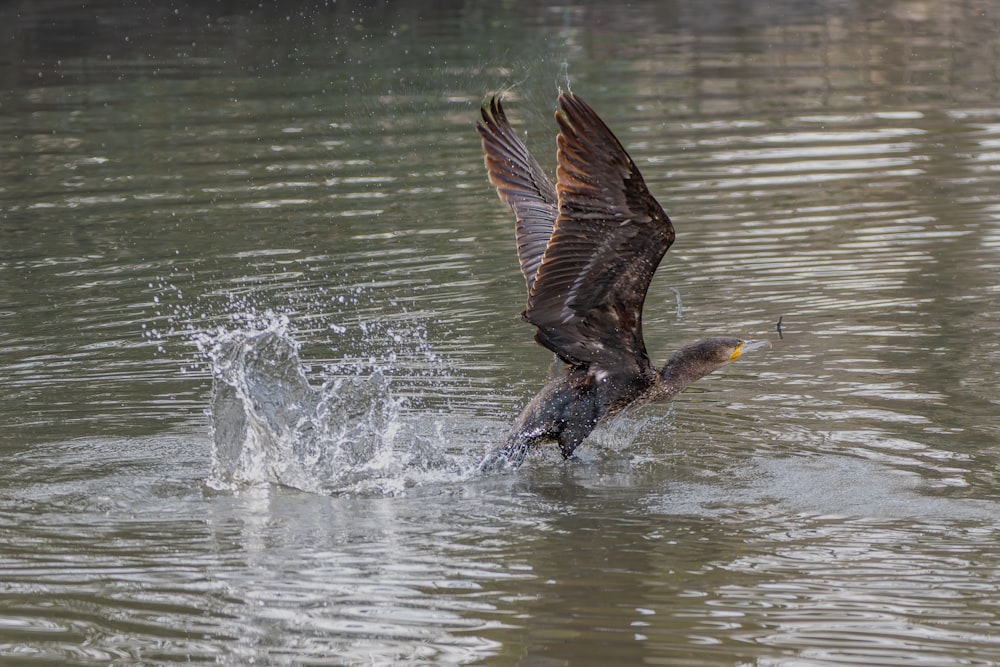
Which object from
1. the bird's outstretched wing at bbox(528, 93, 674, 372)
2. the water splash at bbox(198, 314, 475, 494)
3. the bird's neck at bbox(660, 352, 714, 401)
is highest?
the bird's outstretched wing at bbox(528, 93, 674, 372)

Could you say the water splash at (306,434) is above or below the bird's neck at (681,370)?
below

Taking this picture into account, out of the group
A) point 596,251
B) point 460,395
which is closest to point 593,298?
point 596,251

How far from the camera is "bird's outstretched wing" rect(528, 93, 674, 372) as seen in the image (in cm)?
585

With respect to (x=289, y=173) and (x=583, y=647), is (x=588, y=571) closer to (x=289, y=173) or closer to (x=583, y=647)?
(x=583, y=647)

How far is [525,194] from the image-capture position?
24.7 feet

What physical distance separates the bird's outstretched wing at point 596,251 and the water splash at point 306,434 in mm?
794

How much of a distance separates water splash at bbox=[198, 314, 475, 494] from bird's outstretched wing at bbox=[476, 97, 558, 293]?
1.01m

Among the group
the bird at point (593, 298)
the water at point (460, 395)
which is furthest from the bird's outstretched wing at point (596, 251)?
the water at point (460, 395)

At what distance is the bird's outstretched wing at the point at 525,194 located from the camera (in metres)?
7.52

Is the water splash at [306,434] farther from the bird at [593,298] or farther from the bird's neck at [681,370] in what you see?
the bird's neck at [681,370]

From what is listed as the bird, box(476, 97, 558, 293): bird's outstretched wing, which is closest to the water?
the bird

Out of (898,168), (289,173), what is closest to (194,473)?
(289,173)

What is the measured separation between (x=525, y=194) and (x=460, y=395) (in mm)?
1074

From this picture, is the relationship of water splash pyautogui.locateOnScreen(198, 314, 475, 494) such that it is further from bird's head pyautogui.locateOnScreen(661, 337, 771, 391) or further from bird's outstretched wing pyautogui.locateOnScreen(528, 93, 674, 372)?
bird's head pyautogui.locateOnScreen(661, 337, 771, 391)
